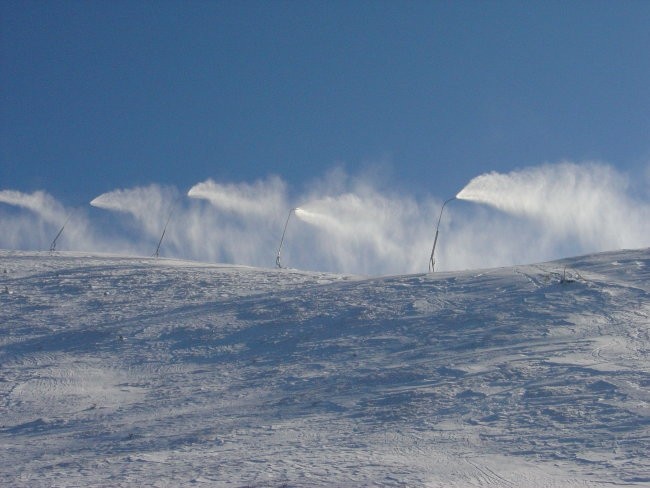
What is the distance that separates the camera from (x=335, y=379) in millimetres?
12672

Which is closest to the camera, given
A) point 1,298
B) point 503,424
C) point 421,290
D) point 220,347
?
point 503,424

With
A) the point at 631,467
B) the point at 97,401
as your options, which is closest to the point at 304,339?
the point at 97,401

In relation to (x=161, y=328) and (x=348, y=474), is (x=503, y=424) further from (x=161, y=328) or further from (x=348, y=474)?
(x=161, y=328)

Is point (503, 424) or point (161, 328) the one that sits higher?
point (161, 328)

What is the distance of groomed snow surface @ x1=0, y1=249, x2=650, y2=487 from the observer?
30.1ft

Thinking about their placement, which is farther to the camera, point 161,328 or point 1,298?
point 1,298

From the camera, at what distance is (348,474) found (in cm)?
877

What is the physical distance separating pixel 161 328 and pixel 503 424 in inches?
322

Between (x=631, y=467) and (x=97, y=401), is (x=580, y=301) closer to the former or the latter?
(x=631, y=467)

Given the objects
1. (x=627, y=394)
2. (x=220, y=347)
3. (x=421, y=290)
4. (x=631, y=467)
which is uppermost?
(x=421, y=290)

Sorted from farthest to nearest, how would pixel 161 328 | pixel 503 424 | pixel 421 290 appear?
1. pixel 421 290
2. pixel 161 328
3. pixel 503 424

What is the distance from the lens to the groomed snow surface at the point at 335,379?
361 inches

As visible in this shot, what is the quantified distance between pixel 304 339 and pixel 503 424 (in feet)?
18.3

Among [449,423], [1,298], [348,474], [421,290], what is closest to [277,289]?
[421,290]
